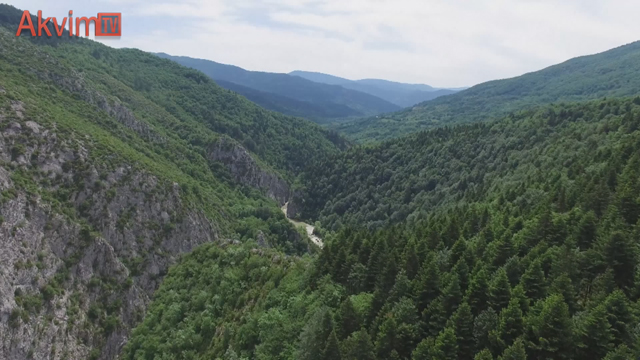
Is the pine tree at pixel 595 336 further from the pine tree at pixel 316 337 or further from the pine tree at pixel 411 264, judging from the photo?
the pine tree at pixel 316 337

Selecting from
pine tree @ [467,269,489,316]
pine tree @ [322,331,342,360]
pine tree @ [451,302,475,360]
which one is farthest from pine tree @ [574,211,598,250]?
pine tree @ [322,331,342,360]

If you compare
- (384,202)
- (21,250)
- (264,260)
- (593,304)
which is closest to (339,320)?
(593,304)

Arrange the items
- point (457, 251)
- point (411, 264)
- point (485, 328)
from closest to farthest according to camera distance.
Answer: point (485, 328), point (411, 264), point (457, 251)

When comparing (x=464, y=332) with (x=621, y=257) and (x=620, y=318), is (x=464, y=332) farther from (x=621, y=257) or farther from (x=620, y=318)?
(x=621, y=257)

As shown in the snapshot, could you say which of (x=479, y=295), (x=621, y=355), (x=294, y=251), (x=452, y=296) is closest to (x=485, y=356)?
(x=621, y=355)

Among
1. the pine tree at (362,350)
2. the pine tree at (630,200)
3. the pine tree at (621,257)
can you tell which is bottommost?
the pine tree at (362,350)

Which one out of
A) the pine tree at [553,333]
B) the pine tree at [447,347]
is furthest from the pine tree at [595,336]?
the pine tree at [447,347]

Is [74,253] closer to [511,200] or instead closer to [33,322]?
[33,322]
